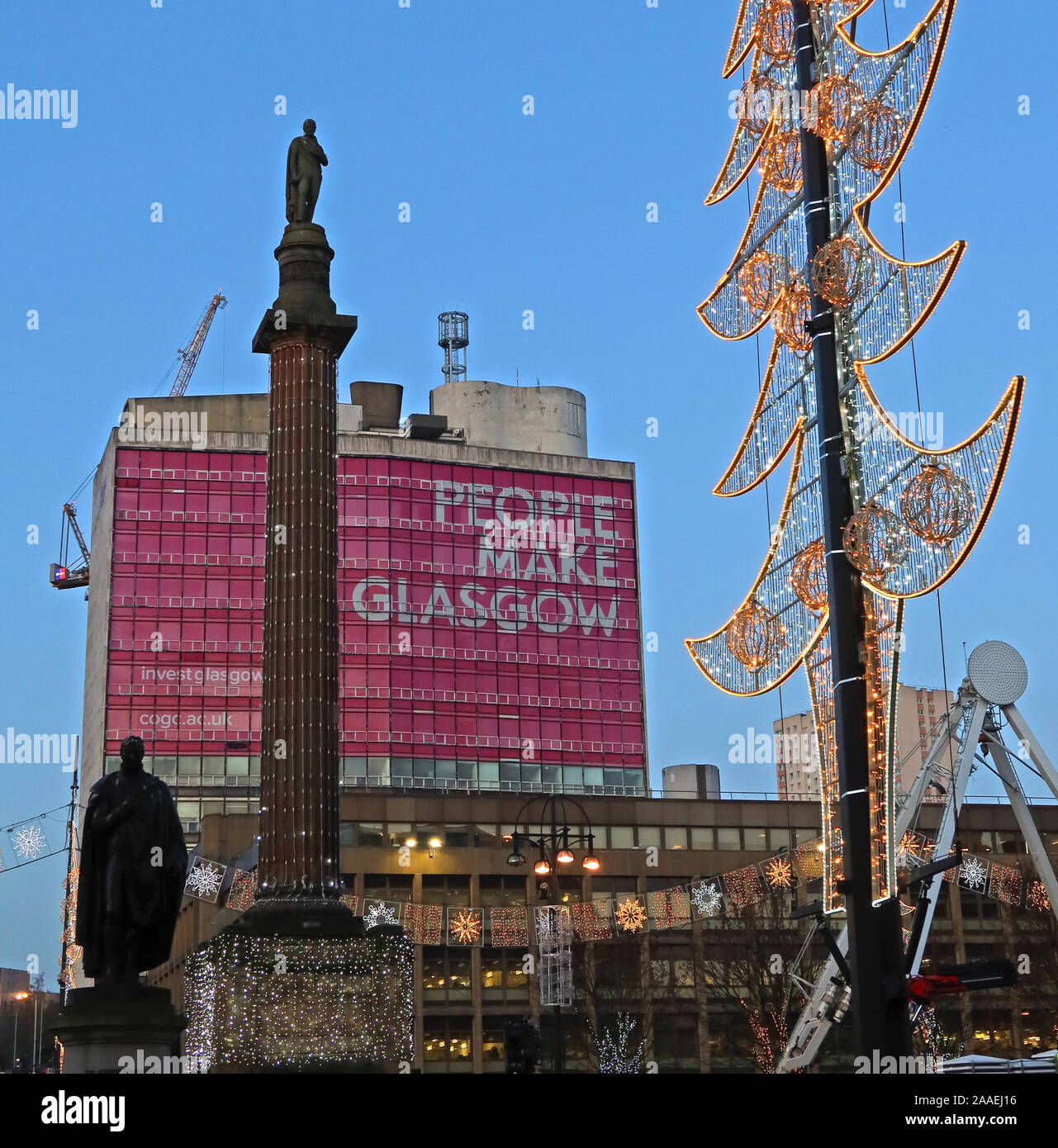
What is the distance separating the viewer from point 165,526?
385ft

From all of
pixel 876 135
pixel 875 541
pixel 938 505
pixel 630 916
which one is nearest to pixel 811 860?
pixel 630 916

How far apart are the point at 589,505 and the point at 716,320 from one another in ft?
327

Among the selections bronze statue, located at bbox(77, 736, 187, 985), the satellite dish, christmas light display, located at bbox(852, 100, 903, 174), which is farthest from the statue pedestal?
the satellite dish

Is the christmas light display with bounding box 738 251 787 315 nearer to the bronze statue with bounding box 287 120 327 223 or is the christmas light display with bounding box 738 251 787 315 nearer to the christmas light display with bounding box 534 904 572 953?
the bronze statue with bounding box 287 120 327 223

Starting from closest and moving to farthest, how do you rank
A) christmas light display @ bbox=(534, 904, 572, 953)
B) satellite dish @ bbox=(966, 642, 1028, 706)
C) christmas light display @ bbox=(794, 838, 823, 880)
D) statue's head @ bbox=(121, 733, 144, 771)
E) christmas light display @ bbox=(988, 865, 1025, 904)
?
statue's head @ bbox=(121, 733, 144, 771) < christmas light display @ bbox=(534, 904, 572, 953) < satellite dish @ bbox=(966, 642, 1028, 706) < christmas light display @ bbox=(794, 838, 823, 880) < christmas light display @ bbox=(988, 865, 1025, 904)

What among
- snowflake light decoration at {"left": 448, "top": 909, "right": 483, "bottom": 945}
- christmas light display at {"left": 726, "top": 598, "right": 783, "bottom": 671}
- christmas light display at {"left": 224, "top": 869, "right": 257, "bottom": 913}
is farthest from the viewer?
snowflake light decoration at {"left": 448, "top": 909, "right": 483, "bottom": 945}

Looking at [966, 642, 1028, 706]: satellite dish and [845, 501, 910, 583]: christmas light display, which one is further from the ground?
[966, 642, 1028, 706]: satellite dish

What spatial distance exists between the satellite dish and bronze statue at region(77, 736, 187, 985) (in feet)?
105

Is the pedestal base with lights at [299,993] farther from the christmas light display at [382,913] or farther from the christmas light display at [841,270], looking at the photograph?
the christmas light display at [382,913]

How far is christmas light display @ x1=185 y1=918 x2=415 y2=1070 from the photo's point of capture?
31.0m

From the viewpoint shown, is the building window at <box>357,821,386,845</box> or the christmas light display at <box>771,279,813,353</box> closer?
the christmas light display at <box>771,279,813,353</box>

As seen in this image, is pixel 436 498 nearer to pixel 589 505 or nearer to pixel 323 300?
pixel 589 505

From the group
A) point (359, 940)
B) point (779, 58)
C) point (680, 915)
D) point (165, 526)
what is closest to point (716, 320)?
point (779, 58)

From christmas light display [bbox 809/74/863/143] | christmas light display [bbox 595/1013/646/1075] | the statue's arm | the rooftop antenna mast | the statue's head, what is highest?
the rooftop antenna mast
